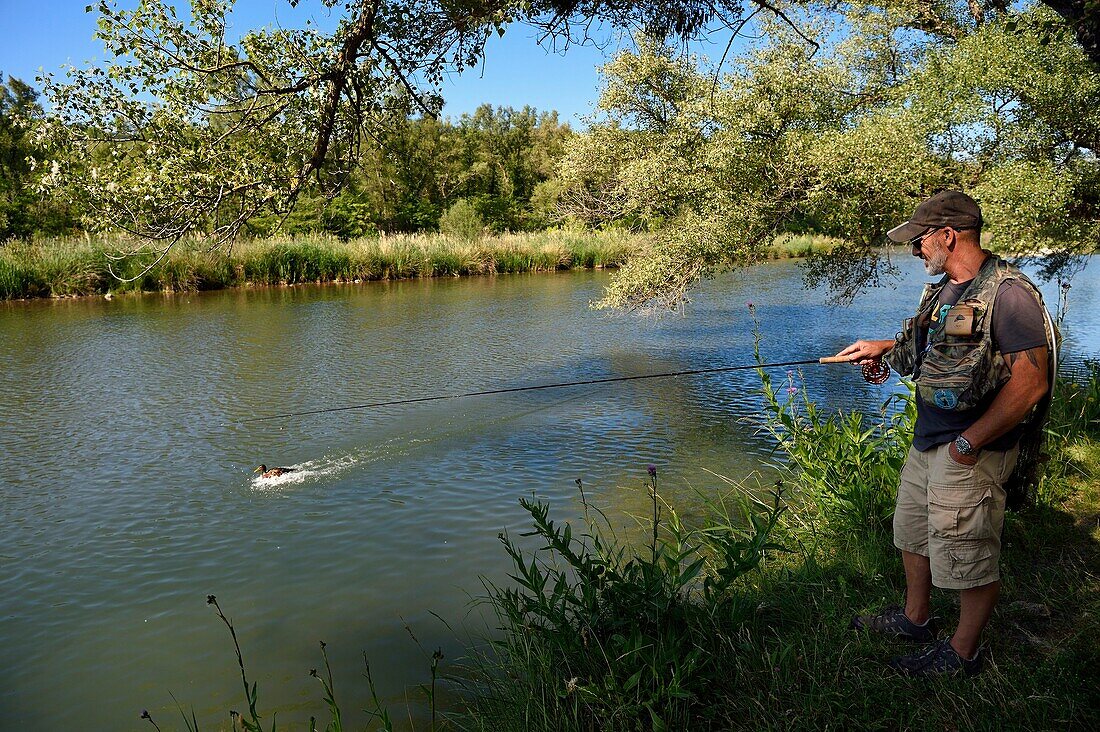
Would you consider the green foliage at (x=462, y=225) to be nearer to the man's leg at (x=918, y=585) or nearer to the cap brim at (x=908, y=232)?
the cap brim at (x=908, y=232)

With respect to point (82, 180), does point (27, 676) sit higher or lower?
lower

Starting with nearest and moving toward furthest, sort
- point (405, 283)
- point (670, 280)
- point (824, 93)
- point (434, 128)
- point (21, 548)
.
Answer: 1. point (21, 548)
2. point (824, 93)
3. point (670, 280)
4. point (405, 283)
5. point (434, 128)

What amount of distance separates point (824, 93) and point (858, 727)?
33.3ft

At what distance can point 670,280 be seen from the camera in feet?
38.9

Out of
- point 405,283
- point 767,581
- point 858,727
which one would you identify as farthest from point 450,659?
point 405,283

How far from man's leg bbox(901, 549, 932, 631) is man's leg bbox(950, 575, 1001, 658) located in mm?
245

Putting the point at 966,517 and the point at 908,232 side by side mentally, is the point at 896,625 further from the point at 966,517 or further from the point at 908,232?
the point at 908,232

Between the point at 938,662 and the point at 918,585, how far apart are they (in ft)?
1.20

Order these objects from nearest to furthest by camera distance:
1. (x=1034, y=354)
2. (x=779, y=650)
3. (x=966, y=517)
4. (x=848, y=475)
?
(x=1034, y=354) < (x=966, y=517) < (x=779, y=650) < (x=848, y=475)

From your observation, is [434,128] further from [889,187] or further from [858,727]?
[858,727]

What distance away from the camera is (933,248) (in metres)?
3.25

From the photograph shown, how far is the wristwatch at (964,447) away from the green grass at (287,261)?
1100 cm

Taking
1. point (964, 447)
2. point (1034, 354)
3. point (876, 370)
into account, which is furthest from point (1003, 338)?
point (876, 370)

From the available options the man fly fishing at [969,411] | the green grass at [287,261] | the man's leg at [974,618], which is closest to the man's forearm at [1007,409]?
the man fly fishing at [969,411]
